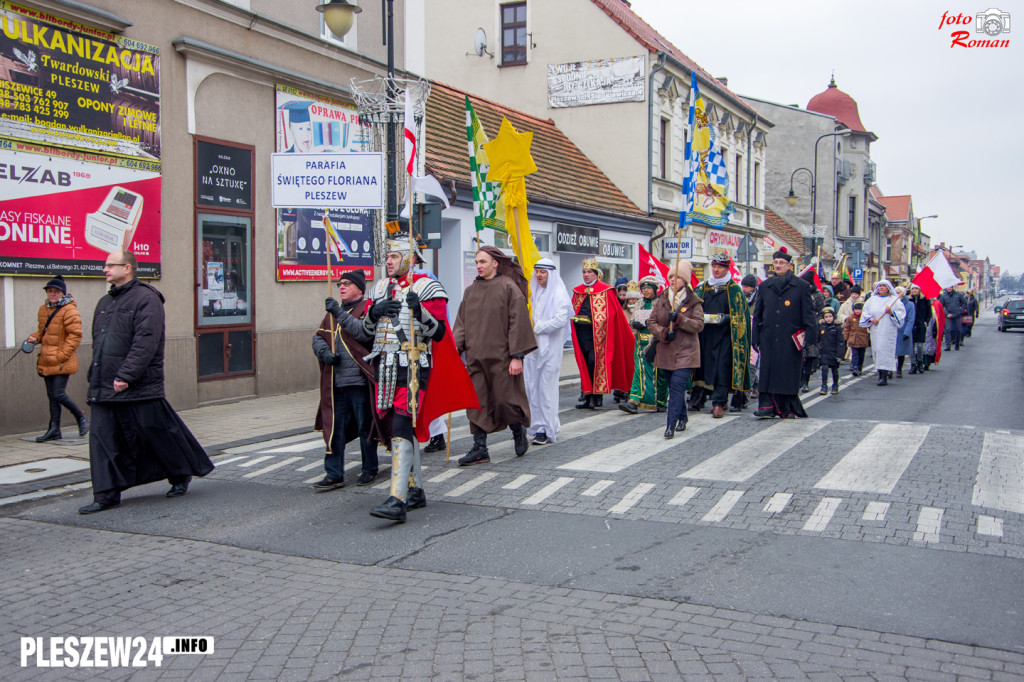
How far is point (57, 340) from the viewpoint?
9.52 m

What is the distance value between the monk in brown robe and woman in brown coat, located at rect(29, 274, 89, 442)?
4.36 m

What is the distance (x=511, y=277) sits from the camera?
331 inches

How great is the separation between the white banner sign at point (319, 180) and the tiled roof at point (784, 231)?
3659 cm

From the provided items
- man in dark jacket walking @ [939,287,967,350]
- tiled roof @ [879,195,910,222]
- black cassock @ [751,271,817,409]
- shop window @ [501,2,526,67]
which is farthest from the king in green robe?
tiled roof @ [879,195,910,222]

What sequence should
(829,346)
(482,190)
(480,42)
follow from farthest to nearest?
(480,42) < (829,346) < (482,190)

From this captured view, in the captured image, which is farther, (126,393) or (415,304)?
(126,393)

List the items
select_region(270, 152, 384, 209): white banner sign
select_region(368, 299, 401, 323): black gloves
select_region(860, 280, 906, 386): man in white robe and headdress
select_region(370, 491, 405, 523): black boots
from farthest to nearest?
select_region(860, 280, 906, 386): man in white robe and headdress
select_region(270, 152, 384, 209): white banner sign
select_region(368, 299, 401, 323): black gloves
select_region(370, 491, 405, 523): black boots

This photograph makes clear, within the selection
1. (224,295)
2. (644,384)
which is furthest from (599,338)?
(224,295)

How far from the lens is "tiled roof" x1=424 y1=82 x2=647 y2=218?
719 inches

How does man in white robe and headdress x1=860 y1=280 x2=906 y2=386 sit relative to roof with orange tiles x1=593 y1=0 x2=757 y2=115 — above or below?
below

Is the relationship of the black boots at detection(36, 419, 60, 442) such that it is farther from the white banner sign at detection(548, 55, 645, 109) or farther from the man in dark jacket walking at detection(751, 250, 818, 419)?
the white banner sign at detection(548, 55, 645, 109)

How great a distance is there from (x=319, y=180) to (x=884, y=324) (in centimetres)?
1104

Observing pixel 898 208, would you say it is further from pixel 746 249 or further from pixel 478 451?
pixel 478 451

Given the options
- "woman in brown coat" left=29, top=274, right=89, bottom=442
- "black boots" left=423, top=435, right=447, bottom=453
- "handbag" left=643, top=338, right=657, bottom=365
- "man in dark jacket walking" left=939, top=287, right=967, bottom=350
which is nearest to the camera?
"black boots" left=423, top=435, right=447, bottom=453
